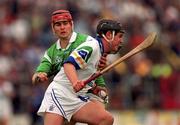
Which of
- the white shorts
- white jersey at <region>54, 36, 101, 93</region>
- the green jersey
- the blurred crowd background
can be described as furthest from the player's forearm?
the blurred crowd background

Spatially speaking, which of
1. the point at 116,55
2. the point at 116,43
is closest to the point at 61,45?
the point at 116,43

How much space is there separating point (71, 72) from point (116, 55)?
390 inches

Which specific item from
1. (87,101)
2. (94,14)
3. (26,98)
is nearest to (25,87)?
(26,98)

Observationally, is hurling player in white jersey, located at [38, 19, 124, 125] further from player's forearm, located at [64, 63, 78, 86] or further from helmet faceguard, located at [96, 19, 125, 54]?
player's forearm, located at [64, 63, 78, 86]

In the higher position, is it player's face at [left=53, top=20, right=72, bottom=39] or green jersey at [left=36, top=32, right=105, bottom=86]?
player's face at [left=53, top=20, right=72, bottom=39]

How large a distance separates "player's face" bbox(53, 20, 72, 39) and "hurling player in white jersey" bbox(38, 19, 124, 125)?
0.93ft

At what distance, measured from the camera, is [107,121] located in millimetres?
10992

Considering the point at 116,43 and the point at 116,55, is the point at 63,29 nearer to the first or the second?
the point at 116,43

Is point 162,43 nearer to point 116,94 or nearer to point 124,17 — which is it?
point 124,17

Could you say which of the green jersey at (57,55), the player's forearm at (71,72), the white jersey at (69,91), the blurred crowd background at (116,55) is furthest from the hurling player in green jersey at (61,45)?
the blurred crowd background at (116,55)

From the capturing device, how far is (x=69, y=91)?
1107cm

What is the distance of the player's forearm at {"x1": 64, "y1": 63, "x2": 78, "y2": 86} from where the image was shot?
412 inches

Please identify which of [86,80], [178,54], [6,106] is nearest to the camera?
[86,80]

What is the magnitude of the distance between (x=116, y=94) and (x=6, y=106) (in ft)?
8.23
